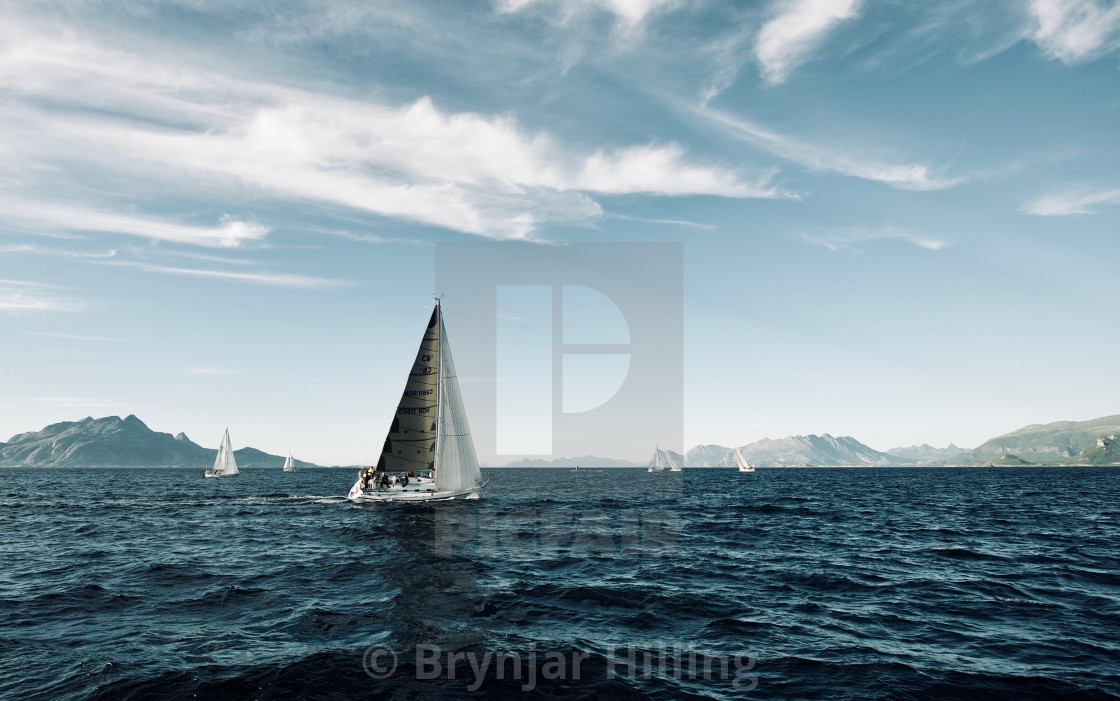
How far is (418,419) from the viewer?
48.9m

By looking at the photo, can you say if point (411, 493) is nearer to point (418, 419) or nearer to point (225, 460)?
point (418, 419)

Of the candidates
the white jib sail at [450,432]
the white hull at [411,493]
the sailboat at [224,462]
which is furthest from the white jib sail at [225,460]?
the white jib sail at [450,432]

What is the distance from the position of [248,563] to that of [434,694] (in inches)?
716

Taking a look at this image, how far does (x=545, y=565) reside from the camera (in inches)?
1005

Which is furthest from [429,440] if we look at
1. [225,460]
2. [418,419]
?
[225,460]

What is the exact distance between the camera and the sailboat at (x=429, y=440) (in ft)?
154

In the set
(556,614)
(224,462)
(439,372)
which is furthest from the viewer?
(224,462)

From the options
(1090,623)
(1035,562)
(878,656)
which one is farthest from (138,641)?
(1035,562)

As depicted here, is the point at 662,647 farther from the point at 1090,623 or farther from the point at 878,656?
the point at 1090,623

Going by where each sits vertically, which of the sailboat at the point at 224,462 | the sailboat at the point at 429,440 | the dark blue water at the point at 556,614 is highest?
the sailboat at the point at 429,440

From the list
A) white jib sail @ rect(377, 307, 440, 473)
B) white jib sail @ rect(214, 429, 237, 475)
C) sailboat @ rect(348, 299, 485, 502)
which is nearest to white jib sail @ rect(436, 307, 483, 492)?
sailboat @ rect(348, 299, 485, 502)

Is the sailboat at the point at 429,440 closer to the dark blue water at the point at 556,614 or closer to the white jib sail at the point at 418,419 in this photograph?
the white jib sail at the point at 418,419

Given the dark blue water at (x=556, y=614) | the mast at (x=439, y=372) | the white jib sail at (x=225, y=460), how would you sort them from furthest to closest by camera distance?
1. the white jib sail at (x=225, y=460)
2. the mast at (x=439, y=372)
3. the dark blue water at (x=556, y=614)

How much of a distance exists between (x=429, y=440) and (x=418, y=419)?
7.16 ft
